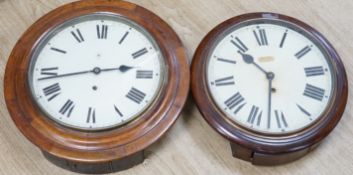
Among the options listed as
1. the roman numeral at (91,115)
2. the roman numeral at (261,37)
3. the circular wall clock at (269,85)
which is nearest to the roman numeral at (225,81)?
the circular wall clock at (269,85)

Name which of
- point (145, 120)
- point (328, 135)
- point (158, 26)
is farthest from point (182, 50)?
point (328, 135)

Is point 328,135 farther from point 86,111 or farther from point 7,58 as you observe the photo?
point 7,58

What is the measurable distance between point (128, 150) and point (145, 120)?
0.07 meters

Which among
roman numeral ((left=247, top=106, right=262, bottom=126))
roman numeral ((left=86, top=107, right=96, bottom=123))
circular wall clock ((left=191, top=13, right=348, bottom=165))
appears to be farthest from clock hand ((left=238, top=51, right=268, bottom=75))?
roman numeral ((left=86, top=107, right=96, bottom=123))

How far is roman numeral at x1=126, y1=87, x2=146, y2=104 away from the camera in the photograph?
107cm

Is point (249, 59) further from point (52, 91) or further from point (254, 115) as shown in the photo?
point (52, 91)

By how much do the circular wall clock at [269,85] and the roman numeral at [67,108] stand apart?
26cm

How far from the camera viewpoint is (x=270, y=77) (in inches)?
43.4

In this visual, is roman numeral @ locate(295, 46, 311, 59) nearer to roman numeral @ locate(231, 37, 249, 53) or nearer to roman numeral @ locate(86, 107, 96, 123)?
roman numeral @ locate(231, 37, 249, 53)

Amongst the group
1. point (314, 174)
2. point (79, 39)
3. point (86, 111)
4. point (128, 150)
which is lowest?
point (314, 174)

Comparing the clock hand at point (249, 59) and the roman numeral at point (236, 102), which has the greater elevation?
the clock hand at point (249, 59)

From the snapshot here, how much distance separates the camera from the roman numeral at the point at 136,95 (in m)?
1.07

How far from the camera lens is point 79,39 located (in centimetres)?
115

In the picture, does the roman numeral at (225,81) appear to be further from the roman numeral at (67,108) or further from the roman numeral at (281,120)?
the roman numeral at (67,108)
